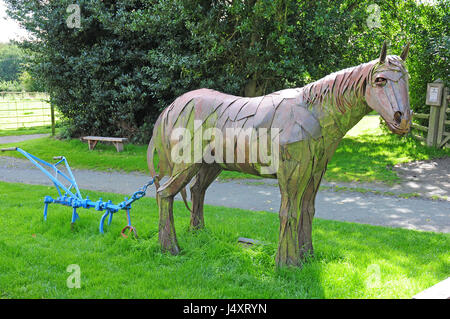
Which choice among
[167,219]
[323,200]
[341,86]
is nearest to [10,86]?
[323,200]

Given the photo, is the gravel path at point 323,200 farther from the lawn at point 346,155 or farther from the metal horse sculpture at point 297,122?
the metal horse sculpture at point 297,122

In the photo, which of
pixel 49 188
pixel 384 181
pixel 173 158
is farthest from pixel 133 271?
pixel 384 181

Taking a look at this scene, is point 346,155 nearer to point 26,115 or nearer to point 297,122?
point 297,122

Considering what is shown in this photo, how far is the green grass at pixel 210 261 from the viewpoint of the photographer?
4.19 metres

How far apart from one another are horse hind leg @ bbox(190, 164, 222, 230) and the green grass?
0.63 feet

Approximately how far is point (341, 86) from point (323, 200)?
4854 mm

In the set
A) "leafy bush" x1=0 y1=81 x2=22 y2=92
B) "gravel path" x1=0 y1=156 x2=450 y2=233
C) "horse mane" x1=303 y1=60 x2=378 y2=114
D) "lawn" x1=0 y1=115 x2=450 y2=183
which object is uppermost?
"leafy bush" x1=0 y1=81 x2=22 y2=92

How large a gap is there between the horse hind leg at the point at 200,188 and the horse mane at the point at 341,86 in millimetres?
1875

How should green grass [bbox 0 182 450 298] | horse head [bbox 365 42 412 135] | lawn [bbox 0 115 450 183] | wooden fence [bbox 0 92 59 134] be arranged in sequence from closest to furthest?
1. horse head [bbox 365 42 412 135]
2. green grass [bbox 0 182 450 298]
3. lawn [bbox 0 115 450 183]
4. wooden fence [bbox 0 92 59 134]

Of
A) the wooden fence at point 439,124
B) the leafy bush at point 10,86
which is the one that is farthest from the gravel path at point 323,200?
the leafy bush at point 10,86

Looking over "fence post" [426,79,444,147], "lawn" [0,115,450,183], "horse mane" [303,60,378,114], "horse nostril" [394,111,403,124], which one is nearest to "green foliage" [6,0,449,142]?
"fence post" [426,79,444,147]

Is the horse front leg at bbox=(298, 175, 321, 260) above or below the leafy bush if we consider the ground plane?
below

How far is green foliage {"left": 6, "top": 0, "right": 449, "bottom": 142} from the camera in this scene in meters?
11.4

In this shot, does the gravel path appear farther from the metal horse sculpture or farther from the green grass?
the metal horse sculpture
